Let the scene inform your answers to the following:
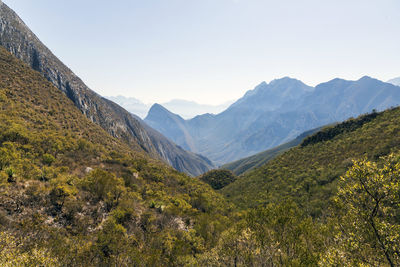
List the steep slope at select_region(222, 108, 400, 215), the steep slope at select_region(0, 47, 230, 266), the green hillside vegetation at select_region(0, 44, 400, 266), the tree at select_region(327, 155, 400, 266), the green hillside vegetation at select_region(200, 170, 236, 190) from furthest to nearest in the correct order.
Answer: the green hillside vegetation at select_region(200, 170, 236, 190) < the steep slope at select_region(222, 108, 400, 215) < the steep slope at select_region(0, 47, 230, 266) < the green hillside vegetation at select_region(0, 44, 400, 266) < the tree at select_region(327, 155, 400, 266)

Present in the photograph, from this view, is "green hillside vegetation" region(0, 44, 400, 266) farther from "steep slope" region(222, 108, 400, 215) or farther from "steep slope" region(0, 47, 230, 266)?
"steep slope" region(222, 108, 400, 215)

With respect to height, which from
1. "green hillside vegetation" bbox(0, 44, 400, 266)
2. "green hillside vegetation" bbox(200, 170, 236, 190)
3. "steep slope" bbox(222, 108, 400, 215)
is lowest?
"green hillside vegetation" bbox(200, 170, 236, 190)

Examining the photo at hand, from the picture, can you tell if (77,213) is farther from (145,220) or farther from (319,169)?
(319,169)

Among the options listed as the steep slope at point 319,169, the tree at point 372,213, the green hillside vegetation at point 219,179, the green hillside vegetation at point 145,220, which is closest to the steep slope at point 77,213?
the green hillside vegetation at point 145,220

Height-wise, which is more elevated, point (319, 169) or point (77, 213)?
point (77, 213)

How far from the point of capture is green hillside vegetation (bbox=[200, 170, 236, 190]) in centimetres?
13157

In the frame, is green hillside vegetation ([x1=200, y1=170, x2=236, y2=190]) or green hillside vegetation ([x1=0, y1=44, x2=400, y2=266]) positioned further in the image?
green hillside vegetation ([x1=200, y1=170, x2=236, y2=190])

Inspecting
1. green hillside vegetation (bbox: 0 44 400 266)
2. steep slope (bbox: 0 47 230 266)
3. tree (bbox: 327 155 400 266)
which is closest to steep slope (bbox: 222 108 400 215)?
green hillside vegetation (bbox: 0 44 400 266)

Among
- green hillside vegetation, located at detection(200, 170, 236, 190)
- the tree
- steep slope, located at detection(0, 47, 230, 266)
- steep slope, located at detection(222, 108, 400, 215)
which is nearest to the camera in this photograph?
the tree

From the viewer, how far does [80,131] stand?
64438 millimetres

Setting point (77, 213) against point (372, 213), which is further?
point (77, 213)

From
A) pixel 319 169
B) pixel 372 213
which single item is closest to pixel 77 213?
pixel 372 213

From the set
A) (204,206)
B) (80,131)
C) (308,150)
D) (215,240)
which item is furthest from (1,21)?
(308,150)

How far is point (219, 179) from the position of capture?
138 metres
